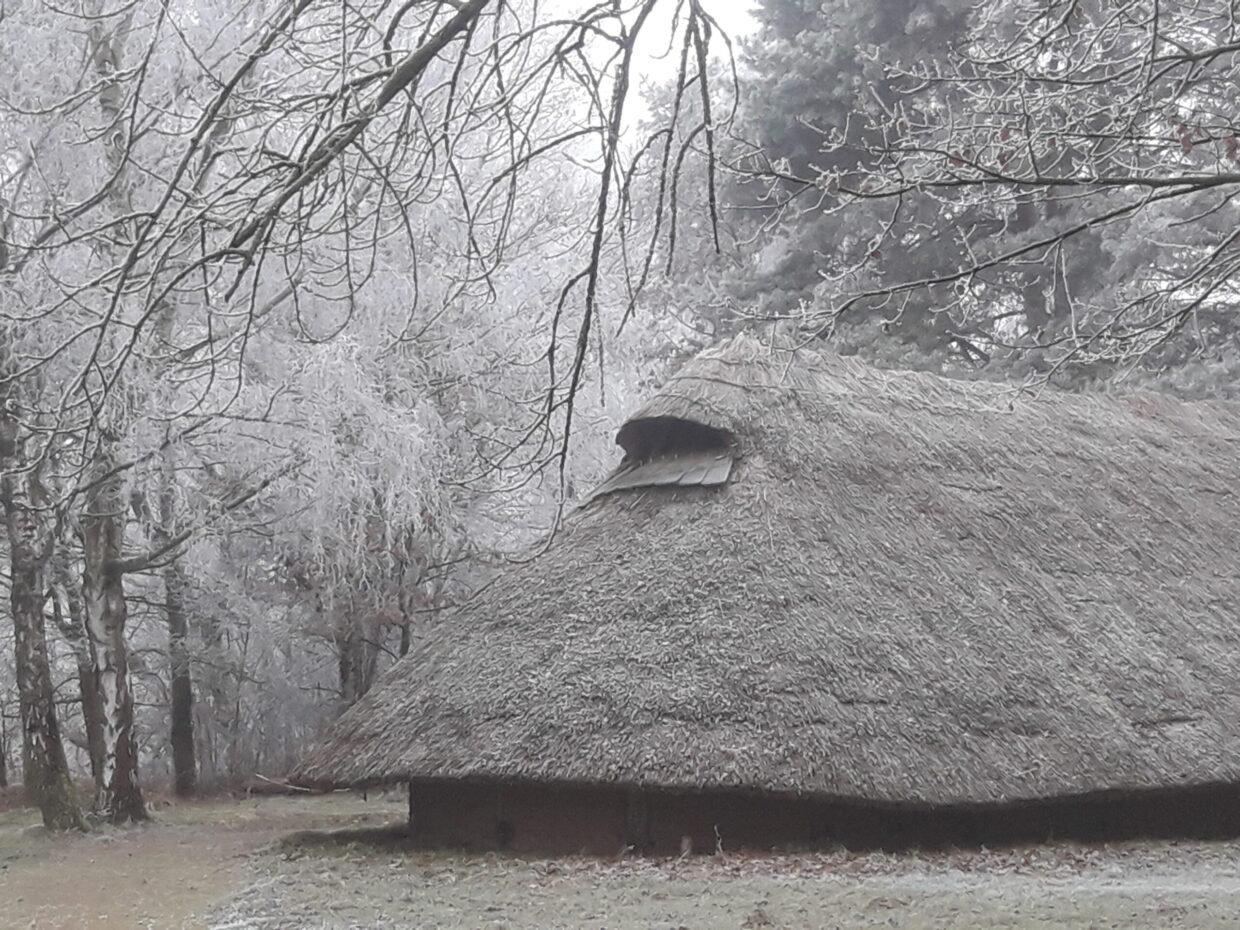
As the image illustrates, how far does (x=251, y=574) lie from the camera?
15883 millimetres

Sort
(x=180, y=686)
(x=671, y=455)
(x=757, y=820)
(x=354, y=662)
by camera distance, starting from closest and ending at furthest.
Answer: (x=757, y=820) → (x=671, y=455) → (x=354, y=662) → (x=180, y=686)

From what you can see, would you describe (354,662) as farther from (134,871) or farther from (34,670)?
(134,871)

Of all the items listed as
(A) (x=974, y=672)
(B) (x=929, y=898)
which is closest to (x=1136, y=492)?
(A) (x=974, y=672)

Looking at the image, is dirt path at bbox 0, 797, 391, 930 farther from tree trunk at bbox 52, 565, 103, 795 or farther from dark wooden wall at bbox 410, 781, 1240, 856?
dark wooden wall at bbox 410, 781, 1240, 856

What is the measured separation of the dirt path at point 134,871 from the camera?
7121mm

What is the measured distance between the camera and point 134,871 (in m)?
8.56

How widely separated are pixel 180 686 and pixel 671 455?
9874 mm

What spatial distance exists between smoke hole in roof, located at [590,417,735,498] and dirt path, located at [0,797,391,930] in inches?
169

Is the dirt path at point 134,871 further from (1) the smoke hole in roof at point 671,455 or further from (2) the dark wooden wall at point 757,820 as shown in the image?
(1) the smoke hole in roof at point 671,455

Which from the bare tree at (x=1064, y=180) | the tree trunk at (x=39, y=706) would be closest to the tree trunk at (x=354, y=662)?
the tree trunk at (x=39, y=706)

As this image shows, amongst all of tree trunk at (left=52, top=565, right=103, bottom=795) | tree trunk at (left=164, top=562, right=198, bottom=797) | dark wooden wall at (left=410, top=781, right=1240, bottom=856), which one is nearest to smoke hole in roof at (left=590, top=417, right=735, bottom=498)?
dark wooden wall at (left=410, top=781, right=1240, bottom=856)

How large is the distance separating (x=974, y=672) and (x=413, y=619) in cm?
938

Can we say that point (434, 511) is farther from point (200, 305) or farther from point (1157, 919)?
point (1157, 919)

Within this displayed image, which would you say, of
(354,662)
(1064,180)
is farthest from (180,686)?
(1064,180)
